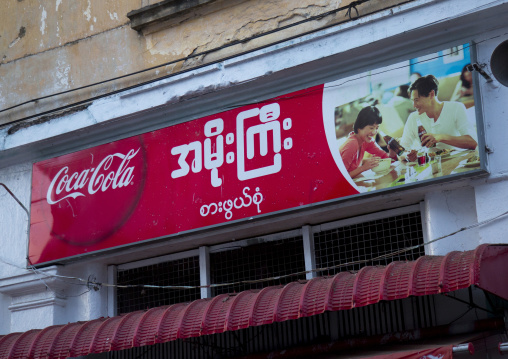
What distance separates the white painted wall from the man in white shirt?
0.25 m

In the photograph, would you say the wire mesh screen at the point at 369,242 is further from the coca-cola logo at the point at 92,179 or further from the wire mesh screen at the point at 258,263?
the coca-cola logo at the point at 92,179

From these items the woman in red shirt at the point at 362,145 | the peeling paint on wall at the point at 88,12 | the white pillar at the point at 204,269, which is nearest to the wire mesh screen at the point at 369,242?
the woman in red shirt at the point at 362,145

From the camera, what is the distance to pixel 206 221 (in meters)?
9.95

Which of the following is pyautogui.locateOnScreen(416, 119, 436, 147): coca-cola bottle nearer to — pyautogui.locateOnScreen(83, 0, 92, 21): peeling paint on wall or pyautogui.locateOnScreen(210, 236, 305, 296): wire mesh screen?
pyautogui.locateOnScreen(210, 236, 305, 296): wire mesh screen

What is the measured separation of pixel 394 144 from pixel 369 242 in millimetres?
1152

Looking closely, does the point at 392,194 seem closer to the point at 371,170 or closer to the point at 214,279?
the point at 371,170

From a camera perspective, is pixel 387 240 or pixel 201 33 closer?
pixel 387 240

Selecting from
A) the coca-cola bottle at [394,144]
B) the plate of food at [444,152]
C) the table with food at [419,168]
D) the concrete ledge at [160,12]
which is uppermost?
the concrete ledge at [160,12]

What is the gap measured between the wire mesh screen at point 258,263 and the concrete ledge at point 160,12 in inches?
121

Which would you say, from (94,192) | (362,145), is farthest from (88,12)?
(362,145)

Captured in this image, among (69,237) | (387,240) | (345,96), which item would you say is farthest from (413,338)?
(69,237)

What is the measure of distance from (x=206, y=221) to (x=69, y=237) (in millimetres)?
2026

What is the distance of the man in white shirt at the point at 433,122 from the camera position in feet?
28.3

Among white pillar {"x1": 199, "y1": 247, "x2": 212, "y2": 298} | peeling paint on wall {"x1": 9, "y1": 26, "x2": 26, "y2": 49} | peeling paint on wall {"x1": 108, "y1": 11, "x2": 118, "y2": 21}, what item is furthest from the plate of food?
peeling paint on wall {"x1": 9, "y1": 26, "x2": 26, "y2": 49}
